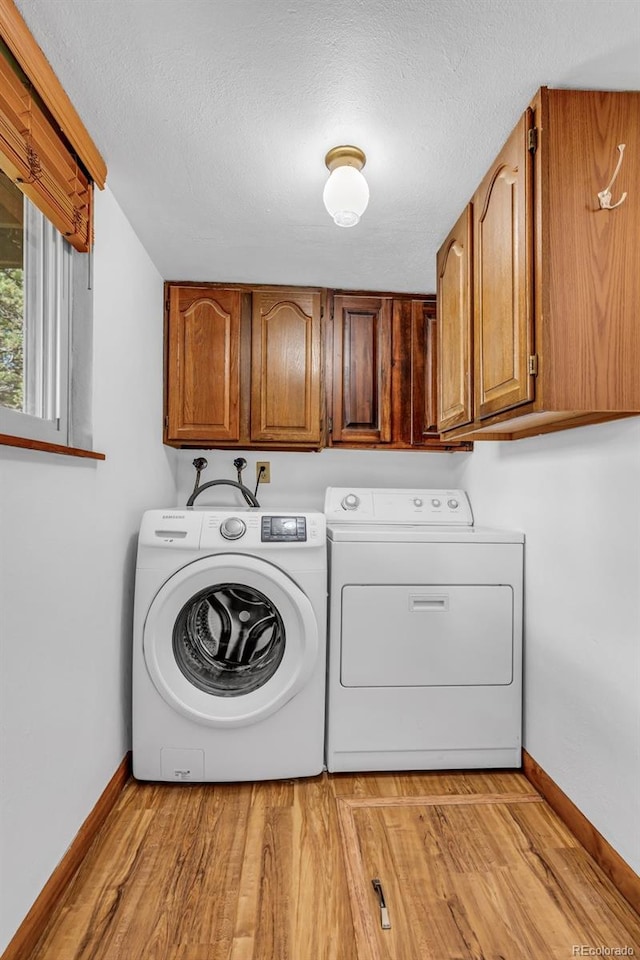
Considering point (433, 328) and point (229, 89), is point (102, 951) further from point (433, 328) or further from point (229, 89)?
point (433, 328)

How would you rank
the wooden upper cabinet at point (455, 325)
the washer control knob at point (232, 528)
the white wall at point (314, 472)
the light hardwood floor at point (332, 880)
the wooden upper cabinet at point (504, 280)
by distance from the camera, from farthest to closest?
1. the white wall at point (314, 472)
2. the washer control knob at point (232, 528)
3. the wooden upper cabinet at point (455, 325)
4. the wooden upper cabinet at point (504, 280)
5. the light hardwood floor at point (332, 880)

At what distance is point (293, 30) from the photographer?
1126 mm

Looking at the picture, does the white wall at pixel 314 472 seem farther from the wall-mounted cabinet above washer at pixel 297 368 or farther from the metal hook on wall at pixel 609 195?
the metal hook on wall at pixel 609 195

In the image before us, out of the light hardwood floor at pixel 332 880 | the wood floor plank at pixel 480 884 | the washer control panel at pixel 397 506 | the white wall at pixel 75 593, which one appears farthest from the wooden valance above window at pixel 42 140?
the wood floor plank at pixel 480 884

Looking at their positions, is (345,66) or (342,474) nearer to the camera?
(345,66)

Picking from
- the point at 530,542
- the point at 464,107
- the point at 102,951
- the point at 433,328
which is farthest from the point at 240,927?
the point at 433,328

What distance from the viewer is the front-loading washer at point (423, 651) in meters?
1.98

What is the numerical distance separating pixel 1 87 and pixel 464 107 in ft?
3.51

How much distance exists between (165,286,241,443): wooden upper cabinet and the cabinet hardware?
1.81 m

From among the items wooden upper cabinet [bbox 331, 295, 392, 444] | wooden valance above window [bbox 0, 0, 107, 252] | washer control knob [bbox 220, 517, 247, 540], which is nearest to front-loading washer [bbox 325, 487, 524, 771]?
washer control knob [bbox 220, 517, 247, 540]

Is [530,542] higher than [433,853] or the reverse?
higher

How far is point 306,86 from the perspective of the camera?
1280 mm

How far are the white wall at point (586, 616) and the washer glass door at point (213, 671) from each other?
826 millimetres

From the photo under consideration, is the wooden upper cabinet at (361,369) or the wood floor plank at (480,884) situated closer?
the wood floor plank at (480,884)
